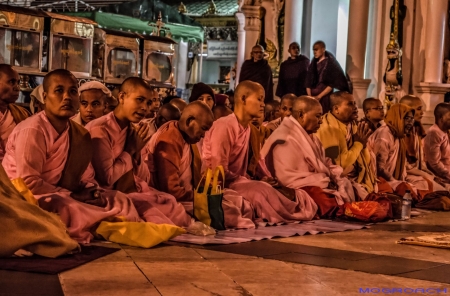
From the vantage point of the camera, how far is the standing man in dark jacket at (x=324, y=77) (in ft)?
45.4

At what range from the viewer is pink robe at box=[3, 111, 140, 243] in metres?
6.46

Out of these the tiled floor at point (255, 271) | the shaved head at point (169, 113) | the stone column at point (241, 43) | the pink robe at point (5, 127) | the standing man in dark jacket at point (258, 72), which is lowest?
the tiled floor at point (255, 271)

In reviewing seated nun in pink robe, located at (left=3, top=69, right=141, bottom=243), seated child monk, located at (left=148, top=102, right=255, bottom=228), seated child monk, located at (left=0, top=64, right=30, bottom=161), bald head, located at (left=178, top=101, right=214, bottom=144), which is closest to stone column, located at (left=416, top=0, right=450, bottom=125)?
seated child monk, located at (left=148, top=102, right=255, bottom=228)

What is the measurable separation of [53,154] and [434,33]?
10.7 meters

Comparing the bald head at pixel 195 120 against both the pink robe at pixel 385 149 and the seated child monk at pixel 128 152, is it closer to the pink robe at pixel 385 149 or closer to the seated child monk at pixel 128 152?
the seated child monk at pixel 128 152

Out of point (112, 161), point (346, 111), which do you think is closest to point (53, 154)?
point (112, 161)

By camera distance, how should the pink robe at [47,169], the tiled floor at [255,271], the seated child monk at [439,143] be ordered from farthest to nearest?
the seated child monk at [439,143]
the pink robe at [47,169]
the tiled floor at [255,271]

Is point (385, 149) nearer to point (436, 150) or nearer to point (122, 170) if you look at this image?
point (436, 150)

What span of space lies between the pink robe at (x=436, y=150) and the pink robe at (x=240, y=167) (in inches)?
162

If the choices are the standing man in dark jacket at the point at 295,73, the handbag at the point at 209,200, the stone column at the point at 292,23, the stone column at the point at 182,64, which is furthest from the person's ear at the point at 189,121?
the stone column at the point at 182,64

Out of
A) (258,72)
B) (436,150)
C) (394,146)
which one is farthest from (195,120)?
(258,72)

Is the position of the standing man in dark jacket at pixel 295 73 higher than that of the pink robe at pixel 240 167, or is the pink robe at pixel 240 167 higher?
the standing man in dark jacket at pixel 295 73

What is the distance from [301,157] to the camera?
9.45 m

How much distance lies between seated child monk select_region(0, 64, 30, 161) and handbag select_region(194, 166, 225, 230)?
1.73 metres
